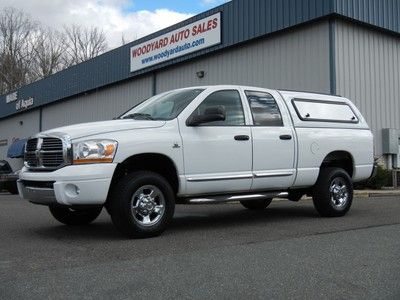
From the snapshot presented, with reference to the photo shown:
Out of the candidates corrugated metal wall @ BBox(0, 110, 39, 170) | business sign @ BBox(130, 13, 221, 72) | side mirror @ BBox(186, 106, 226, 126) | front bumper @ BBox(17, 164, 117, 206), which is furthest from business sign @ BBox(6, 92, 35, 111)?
front bumper @ BBox(17, 164, 117, 206)

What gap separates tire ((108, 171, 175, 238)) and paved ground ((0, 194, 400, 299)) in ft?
0.57

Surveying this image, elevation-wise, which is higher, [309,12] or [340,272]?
[309,12]

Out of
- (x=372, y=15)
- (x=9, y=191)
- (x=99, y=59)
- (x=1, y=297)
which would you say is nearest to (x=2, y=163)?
(x=9, y=191)

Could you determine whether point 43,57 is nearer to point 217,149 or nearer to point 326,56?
point 326,56

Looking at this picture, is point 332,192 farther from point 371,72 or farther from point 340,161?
point 371,72

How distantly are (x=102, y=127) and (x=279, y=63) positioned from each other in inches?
453

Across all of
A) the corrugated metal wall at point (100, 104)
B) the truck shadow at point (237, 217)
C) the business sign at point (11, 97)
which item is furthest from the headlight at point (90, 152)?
the business sign at point (11, 97)

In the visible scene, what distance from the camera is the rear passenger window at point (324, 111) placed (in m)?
8.86

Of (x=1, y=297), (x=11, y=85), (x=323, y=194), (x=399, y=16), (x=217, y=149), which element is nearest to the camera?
(x=1, y=297)

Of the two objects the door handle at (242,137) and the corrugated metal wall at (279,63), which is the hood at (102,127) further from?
the corrugated metal wall at (279,63)

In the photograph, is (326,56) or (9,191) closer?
(326,56)

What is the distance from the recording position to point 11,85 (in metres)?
52.2

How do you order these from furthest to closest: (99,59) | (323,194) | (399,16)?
(99,59)
(399,16)
(323,194)

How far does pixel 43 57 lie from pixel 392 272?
52789 mm
